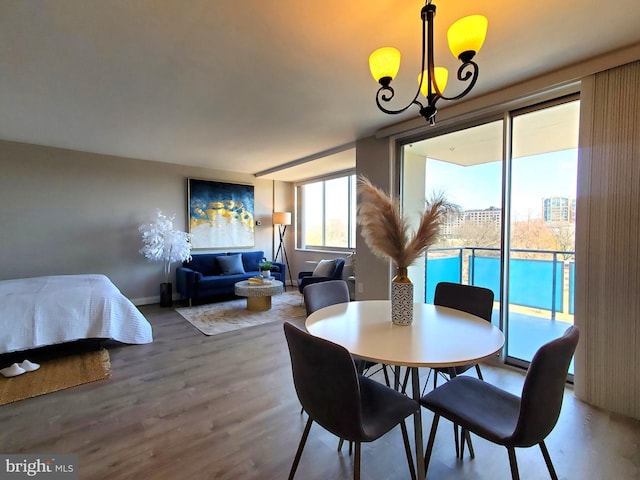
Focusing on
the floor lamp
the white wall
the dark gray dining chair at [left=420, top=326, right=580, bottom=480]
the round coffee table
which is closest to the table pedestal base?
the round coffee table

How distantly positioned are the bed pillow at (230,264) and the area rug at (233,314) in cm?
54

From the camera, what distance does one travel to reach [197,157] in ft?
16.2

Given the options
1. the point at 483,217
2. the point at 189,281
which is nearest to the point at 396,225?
the point at 483,217

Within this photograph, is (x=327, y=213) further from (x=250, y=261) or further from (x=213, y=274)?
(x=213, y=274)

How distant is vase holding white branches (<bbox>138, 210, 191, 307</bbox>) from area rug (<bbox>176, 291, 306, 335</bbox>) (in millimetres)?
487

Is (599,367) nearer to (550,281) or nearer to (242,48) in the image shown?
(550,281)

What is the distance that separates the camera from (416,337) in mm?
1438

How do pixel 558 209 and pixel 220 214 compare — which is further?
pixel 220 214

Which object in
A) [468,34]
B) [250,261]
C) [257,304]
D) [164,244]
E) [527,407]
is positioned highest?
[468,34]

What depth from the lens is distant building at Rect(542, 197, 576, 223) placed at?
2.55 meters

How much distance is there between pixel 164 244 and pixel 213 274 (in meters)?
0.98

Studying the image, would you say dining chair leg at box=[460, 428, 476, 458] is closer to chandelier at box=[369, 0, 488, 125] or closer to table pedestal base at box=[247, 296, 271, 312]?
chandelier at box=[369, 0, 488, 125]

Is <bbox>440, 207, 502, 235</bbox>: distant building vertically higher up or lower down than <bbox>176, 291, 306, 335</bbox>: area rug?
higher up

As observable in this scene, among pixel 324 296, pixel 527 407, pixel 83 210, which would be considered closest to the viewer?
pixel 527 407
